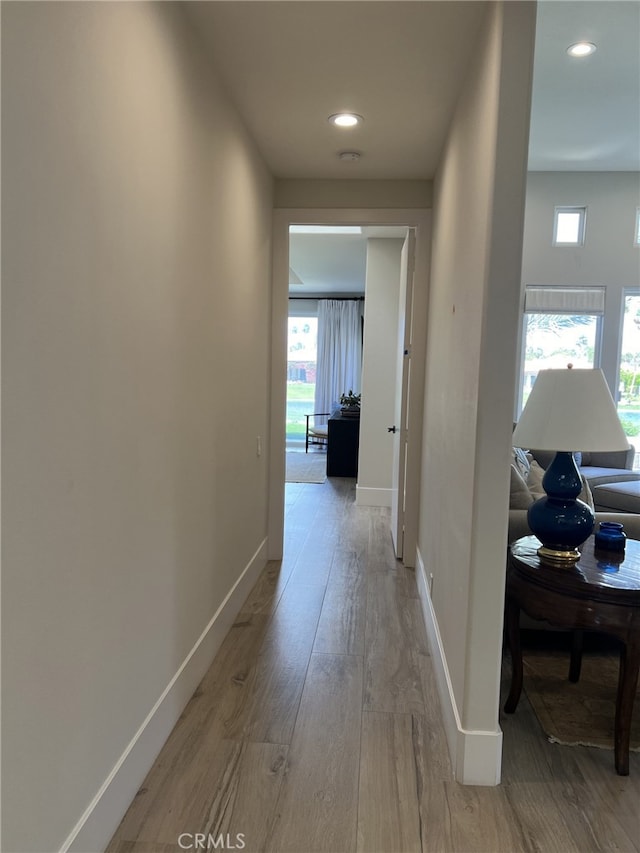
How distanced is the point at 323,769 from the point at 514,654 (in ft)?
2.63

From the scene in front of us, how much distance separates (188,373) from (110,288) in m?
0.66

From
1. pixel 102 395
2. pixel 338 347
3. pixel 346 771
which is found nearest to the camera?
pixel 102 395

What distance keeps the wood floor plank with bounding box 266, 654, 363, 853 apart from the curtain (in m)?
8.10

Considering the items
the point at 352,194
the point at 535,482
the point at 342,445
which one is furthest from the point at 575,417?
the point at 342,445

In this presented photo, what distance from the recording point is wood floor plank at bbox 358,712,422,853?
1.58 m

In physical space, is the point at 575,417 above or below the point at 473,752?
above

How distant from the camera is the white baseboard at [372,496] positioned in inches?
221

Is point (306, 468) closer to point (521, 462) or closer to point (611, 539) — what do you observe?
point (521, 462)

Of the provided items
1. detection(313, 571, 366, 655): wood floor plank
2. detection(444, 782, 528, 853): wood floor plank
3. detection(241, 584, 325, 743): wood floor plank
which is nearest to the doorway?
detection(313, 571, 366, 655): wood floor plank

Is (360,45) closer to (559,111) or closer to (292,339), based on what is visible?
(559,111)

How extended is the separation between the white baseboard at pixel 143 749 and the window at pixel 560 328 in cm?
428

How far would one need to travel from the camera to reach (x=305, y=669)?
2.49 metres

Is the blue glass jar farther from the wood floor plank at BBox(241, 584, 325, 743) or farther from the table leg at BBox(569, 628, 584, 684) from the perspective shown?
the wood floor plank at BBox(241, 584, 325, 743)

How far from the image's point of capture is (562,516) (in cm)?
205
